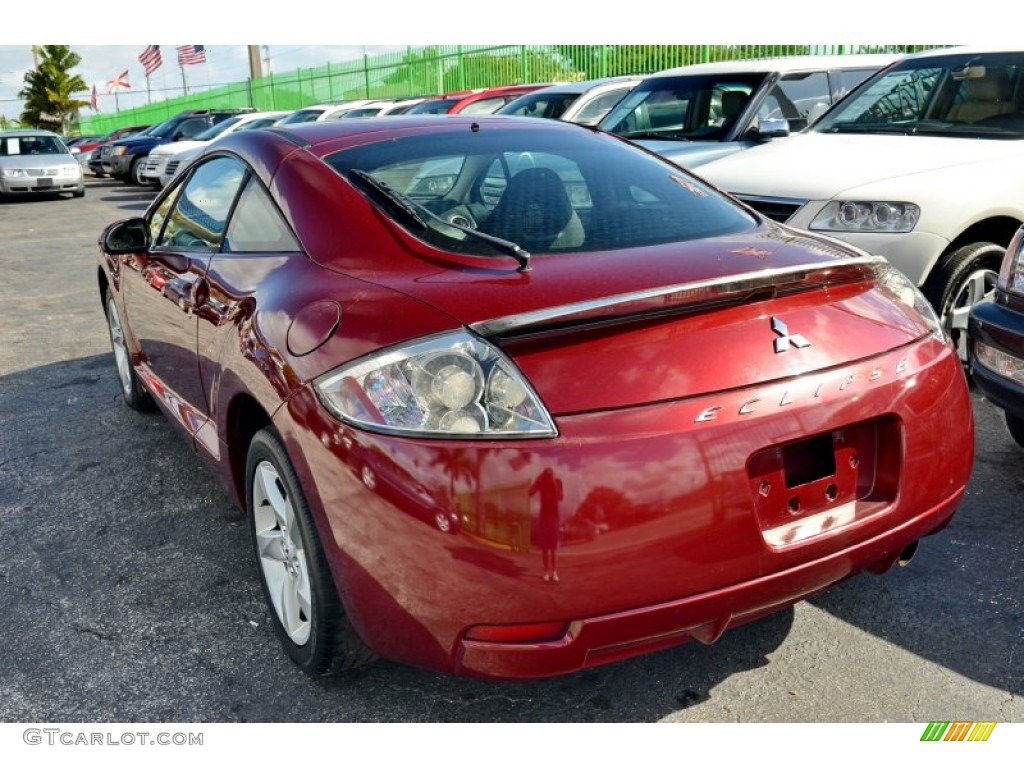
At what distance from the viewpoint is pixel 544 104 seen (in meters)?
11.0

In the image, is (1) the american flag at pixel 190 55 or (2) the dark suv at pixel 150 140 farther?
(1) the american flag at pixel 190 55

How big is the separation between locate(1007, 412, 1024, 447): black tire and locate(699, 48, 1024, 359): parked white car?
786 millimetres

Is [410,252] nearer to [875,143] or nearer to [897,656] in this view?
[897,656]

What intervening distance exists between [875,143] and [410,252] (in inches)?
154

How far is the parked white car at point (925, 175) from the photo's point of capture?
458cm

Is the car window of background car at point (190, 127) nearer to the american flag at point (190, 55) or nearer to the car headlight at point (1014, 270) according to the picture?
the car headlight at point (1014, 270)

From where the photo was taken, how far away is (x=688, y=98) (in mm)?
7684

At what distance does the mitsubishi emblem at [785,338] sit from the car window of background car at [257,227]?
1.33 meters

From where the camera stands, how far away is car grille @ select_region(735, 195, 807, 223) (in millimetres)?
4941

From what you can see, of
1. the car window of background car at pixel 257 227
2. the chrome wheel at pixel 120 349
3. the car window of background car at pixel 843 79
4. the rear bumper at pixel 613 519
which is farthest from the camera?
the car window of background car at pixel 843 79

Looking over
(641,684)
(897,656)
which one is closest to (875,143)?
(897,656)

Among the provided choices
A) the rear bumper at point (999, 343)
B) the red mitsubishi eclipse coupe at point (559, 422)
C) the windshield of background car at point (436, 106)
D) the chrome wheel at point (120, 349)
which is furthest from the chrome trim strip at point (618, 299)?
the windshield of background car at point (436, 106)

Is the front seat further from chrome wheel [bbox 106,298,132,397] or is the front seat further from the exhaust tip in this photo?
chrome wheel [bbox 106,298,132,397]

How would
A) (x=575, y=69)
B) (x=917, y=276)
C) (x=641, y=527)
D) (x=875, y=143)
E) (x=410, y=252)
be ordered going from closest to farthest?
1. (x=641, y=527)
2. (x=410, y=252)
3. (x=917, y=276)
4. (x=875, y=143)
5. (x=575, y=69)
